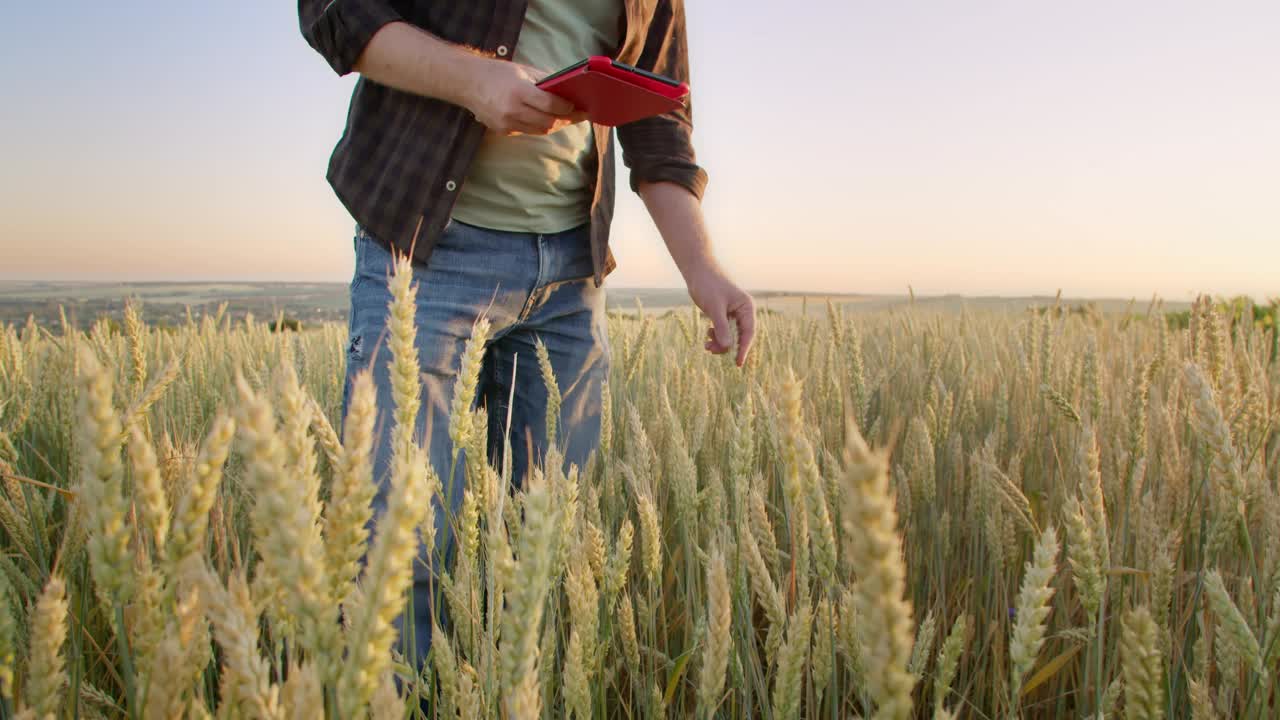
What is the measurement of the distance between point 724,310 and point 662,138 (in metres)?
0.56

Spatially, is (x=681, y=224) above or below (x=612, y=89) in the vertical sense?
below

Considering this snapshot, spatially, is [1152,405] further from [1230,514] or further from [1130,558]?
[1230,514]

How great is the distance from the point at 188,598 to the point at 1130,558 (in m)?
1.45

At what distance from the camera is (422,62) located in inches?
48.4

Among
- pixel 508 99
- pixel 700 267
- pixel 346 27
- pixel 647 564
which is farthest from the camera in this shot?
pixel 700 267

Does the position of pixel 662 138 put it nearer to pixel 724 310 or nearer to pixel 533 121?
pixel 724 310

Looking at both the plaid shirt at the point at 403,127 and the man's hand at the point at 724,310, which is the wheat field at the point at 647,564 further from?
the plaid shirt at the point at 403,127

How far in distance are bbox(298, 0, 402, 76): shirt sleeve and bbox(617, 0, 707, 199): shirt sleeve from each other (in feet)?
2.33

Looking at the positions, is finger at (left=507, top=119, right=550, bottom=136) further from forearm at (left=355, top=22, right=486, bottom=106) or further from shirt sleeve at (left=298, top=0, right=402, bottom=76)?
shirt sleeve at (left=298, top=0, right=402, bottom=76)

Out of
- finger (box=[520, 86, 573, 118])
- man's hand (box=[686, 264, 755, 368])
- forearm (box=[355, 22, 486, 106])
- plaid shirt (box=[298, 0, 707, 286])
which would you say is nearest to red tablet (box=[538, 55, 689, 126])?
finger (box=[520, 86, 573, 118])

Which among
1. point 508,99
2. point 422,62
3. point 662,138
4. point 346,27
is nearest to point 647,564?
point 508,99

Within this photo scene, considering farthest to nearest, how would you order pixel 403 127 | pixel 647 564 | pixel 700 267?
pixel 700 267
pixel 403 127
pixel 647 564

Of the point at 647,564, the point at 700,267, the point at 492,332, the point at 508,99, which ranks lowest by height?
the point at 647,564

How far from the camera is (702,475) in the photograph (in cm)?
155
